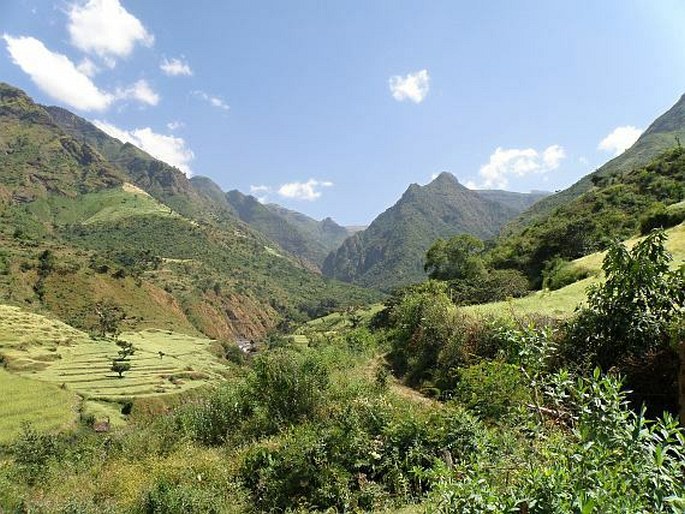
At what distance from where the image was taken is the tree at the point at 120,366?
73188 mm

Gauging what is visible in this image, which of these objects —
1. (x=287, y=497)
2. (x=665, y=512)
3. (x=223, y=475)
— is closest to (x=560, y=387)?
(x=665, y=512)

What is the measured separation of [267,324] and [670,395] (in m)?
155

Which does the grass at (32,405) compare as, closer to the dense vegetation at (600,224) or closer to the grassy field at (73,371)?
the grassy field at (73,371)

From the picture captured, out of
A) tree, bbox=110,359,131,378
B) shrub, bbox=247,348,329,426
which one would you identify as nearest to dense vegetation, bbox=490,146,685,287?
shrub, bbox=247,348,329,426

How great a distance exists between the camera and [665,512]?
293 centimetres

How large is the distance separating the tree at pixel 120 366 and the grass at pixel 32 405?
10.4 metres

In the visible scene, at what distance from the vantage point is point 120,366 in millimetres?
74000

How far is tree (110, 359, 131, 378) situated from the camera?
240ft

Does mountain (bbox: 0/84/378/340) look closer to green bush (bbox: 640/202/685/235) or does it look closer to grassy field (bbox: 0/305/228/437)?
grassy field (bbox: 0/305/228/437)

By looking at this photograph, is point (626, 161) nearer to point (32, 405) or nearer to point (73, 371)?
point (73, 371)

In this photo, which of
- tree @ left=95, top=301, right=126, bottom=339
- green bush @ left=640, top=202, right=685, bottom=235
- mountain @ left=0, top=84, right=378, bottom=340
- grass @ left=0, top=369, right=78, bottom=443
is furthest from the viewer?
mountain @ left=0, top=84, right=378, bottom=340

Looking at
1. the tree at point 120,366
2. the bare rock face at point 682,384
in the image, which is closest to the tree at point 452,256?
the bare rock face at point 682,384

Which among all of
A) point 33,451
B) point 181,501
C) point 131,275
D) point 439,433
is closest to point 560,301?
point 439,433

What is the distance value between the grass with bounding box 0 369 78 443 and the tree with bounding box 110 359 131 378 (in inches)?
408
